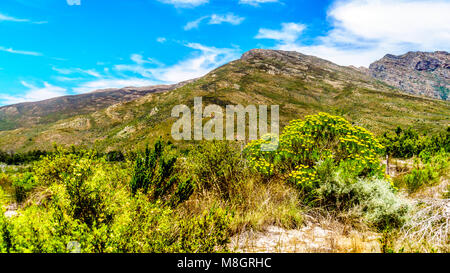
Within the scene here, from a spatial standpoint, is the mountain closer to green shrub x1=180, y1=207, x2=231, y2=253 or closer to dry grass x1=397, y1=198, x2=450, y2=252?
dry grass x1=397, y1=198, x2=450, y2=252

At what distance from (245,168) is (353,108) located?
154 meters

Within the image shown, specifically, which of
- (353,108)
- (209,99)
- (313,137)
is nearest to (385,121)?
(353,108)

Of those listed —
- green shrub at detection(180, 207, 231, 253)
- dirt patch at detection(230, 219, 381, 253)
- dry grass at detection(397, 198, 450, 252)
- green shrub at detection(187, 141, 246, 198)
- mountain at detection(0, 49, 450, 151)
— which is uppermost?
mountain at detection(0, 49, 450, 151)

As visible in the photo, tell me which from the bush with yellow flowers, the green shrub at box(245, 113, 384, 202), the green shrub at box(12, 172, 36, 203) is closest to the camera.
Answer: the green shrub at box(245, 113, 384, 202)

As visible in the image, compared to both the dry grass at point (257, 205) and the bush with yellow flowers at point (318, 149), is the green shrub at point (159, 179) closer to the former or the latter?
the dry grass at point (257, 205)

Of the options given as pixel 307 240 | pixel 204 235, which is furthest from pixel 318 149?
pixel 204 235

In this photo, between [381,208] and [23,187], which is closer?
[381,208]

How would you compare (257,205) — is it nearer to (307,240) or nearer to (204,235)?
(307,240)

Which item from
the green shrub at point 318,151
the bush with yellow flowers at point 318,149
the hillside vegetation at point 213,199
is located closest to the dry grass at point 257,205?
the hillside vegetation at point 213,199

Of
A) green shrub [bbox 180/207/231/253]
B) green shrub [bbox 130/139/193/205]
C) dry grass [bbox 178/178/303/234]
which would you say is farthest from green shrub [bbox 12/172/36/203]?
green shrub [bbox 180/207/231/253]

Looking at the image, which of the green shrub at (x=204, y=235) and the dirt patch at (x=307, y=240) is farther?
the dirt patch at (x=307, y=240)

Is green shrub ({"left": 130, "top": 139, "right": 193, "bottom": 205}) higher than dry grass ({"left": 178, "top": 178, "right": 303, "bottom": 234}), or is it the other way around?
green shrub ({"left": 130, "top": 139, "right": 193, "bottom": 205})
